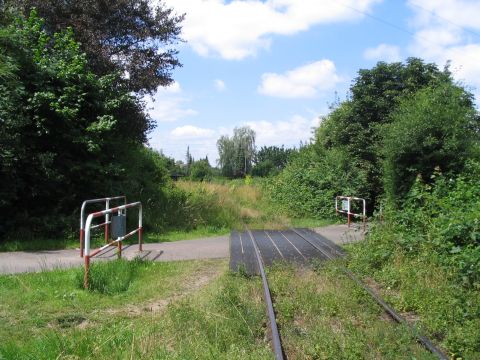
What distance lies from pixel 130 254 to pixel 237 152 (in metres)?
88.5

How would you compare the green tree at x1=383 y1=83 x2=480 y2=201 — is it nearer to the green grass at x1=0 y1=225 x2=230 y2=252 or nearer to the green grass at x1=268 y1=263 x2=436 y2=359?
the green grass at x1=0 y1=225 x2=230 y2=252

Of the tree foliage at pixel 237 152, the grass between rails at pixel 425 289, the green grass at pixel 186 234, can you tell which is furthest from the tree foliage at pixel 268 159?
the grass between rails at pixel 425 289

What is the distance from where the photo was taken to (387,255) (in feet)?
32.8

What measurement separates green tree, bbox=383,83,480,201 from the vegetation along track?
3.09 metres

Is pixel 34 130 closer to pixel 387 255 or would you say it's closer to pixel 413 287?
pixel 387 255

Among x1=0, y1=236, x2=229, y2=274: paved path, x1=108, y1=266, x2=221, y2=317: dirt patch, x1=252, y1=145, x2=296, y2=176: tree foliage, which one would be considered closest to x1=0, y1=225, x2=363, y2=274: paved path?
x1=0, y1=236, x2=229, y2=274: paved path

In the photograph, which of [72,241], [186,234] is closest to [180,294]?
[72,241]

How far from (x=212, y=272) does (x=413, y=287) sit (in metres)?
3.80

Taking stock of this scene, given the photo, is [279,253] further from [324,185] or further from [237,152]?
[237,152]

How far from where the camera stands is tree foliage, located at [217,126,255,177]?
326 feet

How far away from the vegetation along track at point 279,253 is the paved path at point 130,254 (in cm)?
53

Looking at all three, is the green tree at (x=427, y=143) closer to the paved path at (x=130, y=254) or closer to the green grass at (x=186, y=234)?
the paved path at (x=130, y=254)

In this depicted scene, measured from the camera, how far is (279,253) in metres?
11.8

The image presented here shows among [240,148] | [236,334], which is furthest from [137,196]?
[240,148]
